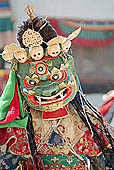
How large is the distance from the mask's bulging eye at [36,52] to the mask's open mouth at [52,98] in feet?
0.43

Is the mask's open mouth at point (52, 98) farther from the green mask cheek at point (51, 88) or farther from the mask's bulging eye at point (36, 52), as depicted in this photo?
the mask's bulging eye at point (36, 52)

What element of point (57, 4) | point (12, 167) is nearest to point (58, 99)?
point (12, 167)

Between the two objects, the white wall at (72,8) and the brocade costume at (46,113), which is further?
the white wall at (72,8)

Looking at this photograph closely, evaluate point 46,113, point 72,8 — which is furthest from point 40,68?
point 72,8

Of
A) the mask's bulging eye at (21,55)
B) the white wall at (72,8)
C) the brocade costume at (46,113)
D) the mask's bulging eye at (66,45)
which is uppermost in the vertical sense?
the white wall at (72,8)

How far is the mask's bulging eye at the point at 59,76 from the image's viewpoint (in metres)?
1.56

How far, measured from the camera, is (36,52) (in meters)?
1.53

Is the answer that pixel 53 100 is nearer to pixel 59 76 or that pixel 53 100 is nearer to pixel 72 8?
pixel 59 76

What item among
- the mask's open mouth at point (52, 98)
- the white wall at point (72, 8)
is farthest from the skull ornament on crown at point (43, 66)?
the white wall at point (72, 8)

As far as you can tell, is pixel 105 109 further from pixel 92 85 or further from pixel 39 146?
pixel 92 85

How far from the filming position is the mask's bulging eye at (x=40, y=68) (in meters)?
1.55

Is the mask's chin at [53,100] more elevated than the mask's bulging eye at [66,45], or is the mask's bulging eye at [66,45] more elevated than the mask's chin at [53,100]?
the mask's bulging eye at [66,45]

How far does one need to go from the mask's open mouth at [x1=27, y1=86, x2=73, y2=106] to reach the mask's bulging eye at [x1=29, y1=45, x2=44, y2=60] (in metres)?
0.13

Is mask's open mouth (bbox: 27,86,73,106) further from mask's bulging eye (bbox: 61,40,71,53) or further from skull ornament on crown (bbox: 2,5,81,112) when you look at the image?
mask's bulging eye (bbox: 61,40,71,53)
